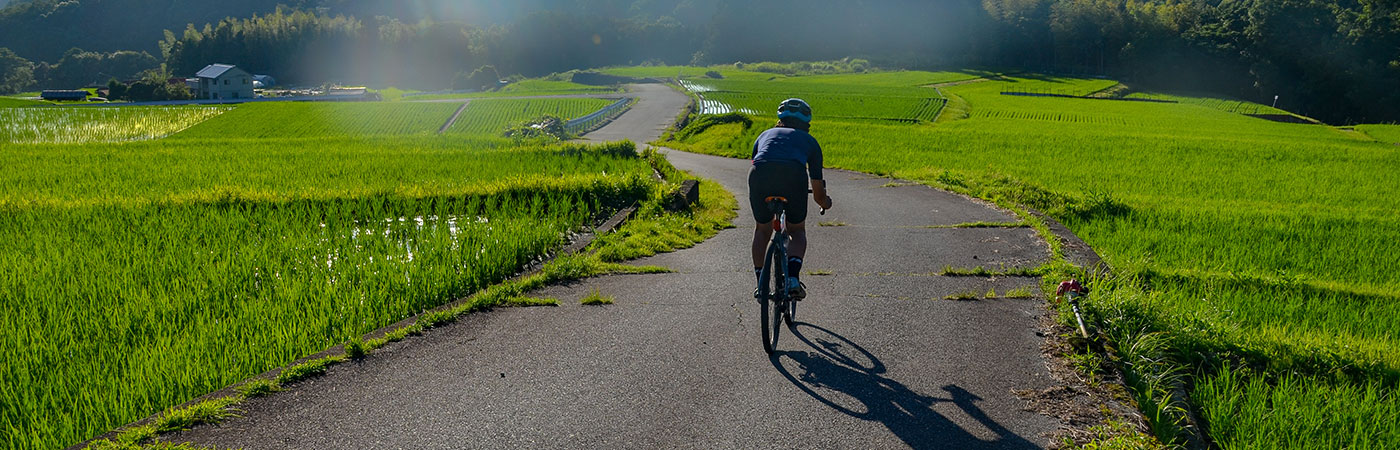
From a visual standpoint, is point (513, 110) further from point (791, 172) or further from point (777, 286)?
point (777, 286)

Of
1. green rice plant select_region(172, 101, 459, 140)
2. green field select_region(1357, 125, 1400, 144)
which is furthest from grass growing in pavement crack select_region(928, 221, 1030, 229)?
green field select_region(1357, 125, 1400, 144)

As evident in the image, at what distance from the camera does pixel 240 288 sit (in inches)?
254

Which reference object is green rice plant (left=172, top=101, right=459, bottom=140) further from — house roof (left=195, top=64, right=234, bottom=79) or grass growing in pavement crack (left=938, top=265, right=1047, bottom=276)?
grass growing in pavement crack (left=938, top=265, right=1047, bottom=276)

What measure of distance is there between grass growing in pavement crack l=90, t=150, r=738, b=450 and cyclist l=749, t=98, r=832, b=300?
1809 millimetres

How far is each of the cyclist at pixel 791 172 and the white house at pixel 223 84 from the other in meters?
75.9

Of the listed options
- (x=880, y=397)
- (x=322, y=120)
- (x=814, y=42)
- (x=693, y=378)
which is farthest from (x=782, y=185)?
(x=814, y=42)

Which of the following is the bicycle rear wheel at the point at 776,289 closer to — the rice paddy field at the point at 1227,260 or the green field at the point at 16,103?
the rice paddy field at the point at 1227,260

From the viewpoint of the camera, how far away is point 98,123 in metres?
39.6

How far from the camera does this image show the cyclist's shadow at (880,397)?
13.2 ft

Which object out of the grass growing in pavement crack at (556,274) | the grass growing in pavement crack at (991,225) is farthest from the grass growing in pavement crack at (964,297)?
the grass growing in pavement crack at (991,225)

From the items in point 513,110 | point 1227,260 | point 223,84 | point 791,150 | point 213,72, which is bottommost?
point 1227,260

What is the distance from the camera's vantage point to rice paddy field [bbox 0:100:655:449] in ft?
14.8

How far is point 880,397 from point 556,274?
3688 mm

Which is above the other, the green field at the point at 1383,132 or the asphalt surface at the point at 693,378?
the green field at the point at 1383,132
